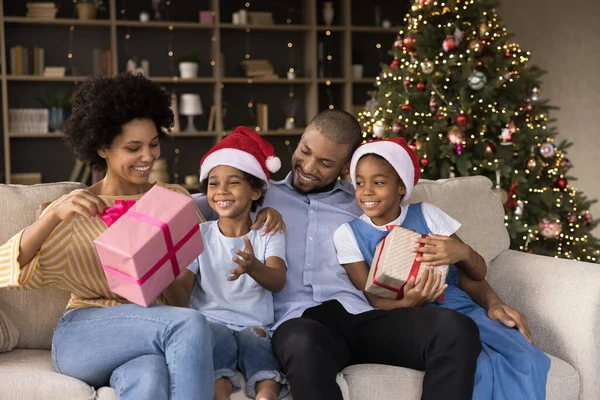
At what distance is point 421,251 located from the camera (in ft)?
6.93

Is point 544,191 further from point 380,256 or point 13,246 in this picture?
point 13,246

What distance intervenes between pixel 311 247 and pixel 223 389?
612 millimetres

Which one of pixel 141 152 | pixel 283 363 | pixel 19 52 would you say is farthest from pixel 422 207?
pixel 19 52

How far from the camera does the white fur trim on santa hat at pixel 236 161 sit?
2.19 m

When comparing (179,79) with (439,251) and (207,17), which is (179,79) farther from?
Result: (439,251)

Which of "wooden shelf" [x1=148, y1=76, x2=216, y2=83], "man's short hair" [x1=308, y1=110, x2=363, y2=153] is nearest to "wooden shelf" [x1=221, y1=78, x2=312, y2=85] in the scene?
"wooden shelf" [x1=148, y1=76, x2=216, y2=83]

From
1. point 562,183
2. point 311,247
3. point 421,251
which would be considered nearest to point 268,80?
point 562,183

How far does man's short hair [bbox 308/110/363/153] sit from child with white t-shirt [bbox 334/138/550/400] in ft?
0.50

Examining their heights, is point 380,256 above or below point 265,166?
below

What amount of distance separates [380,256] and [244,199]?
416 millimetres

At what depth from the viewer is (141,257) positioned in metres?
1.77

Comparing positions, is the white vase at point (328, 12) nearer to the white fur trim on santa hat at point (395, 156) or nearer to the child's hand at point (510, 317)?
the white fur trim on santa hat at point (395, 156)

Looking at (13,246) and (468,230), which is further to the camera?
(468,230)

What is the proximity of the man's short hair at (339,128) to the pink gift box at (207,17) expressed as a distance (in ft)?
11.5
